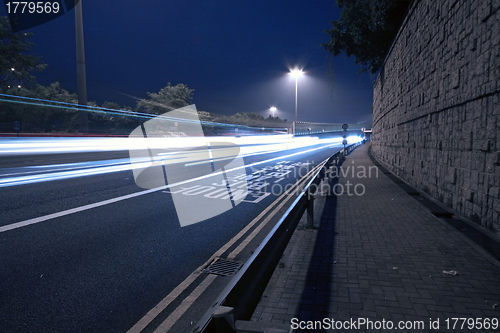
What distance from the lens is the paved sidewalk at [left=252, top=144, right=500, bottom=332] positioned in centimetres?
304

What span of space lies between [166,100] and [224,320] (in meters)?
51.9

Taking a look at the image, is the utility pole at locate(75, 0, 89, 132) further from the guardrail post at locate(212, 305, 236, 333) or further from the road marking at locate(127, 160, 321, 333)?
the guardrail post at locate(212, 305, 236, 333)

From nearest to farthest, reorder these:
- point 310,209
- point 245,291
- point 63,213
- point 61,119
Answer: point 245,291, point 310,209, point 63,213, point 61,119

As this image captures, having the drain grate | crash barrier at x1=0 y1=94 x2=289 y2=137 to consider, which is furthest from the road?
crash barrier at x1=0 y1=94 x2=289 y2=137

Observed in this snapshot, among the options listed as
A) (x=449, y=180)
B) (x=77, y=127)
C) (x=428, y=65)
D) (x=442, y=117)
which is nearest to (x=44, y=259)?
(x=449, y=180)

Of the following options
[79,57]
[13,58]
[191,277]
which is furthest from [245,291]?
[13,58]

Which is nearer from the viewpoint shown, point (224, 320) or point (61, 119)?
point (224, 320)

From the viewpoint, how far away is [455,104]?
6391 mm

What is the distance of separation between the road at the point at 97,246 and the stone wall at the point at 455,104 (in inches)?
173

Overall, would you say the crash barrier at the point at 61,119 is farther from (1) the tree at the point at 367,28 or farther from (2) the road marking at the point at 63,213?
(2) the road marking at the point at 63,213

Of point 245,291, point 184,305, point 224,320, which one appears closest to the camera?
point 224,320

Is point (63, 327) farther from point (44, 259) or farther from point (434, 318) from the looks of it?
point (434, 318)

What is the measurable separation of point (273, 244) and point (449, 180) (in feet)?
18.8

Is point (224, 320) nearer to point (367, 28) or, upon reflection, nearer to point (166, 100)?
point (367, 28)
